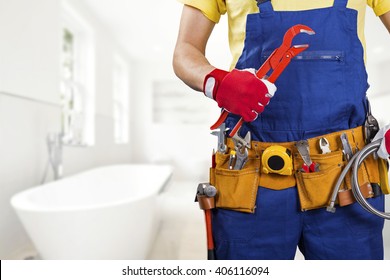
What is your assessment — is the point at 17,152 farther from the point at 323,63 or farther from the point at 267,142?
the point at 323,63

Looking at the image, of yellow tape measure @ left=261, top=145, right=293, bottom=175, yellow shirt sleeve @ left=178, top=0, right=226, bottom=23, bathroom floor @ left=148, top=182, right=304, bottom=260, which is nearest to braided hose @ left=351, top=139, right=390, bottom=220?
yellow tape measure @ left=261, top=145, right=293, bottom=175

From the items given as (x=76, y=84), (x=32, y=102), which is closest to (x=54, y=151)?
(x=32, y=102)

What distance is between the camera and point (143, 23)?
1.21m

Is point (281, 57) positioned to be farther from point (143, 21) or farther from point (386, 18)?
point (143, 21)

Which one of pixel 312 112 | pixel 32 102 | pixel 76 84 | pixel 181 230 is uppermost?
pixel 76 84

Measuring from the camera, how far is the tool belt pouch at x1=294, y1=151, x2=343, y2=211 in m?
0.54

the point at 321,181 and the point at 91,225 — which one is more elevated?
the point at 321,181

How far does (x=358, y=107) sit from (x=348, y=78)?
56 mm

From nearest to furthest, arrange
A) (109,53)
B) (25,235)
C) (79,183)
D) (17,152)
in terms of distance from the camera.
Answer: (25,235) < (17,152) < (109,53) < (79,183)

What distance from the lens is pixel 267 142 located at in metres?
0.57

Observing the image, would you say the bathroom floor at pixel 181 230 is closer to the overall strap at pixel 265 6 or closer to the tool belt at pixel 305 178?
the tool belt at pixel 305 178

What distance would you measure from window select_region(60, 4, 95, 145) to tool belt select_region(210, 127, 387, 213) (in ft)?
3.75

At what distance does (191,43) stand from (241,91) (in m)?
0.18
